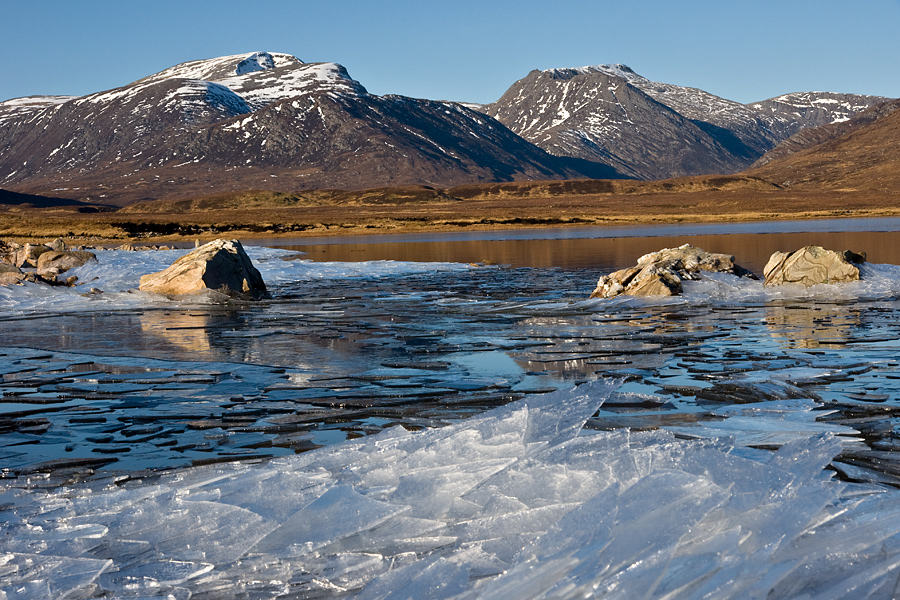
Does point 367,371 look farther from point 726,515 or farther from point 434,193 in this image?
point 434,193

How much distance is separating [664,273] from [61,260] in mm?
18022

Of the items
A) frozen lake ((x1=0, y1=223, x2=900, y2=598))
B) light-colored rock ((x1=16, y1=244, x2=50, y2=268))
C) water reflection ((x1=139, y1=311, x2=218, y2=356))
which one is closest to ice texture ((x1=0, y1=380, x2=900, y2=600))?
frozen lake ((x1=0, y1=223, x2=900, y2=598))

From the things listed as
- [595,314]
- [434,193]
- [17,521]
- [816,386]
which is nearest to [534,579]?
[17,521]

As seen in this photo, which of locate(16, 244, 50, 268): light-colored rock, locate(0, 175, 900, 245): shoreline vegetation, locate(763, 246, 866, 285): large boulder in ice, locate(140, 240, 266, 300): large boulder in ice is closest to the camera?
locate(763, 246, 866, 285): large boulder in ice

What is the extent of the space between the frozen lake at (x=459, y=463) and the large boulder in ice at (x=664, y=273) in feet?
12.3

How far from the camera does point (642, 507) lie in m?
4.59

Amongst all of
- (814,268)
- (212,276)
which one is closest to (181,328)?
(212,276)

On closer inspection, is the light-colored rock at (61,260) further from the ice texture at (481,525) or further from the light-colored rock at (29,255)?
the ice texture at (481,525)

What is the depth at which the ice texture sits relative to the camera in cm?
402

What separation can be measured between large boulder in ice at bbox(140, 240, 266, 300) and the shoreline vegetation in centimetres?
4621

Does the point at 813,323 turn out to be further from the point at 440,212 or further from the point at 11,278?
the point at 440,212

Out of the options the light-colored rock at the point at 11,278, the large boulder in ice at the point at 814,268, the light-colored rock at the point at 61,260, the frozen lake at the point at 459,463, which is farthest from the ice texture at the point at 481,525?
the light-colored rock at the point at 61,260

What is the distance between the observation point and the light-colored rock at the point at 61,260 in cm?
2431

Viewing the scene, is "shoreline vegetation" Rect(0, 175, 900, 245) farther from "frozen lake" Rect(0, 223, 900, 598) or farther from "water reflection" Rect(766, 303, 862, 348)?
"frozen lake" Rect(0, 223, 900, 598)
